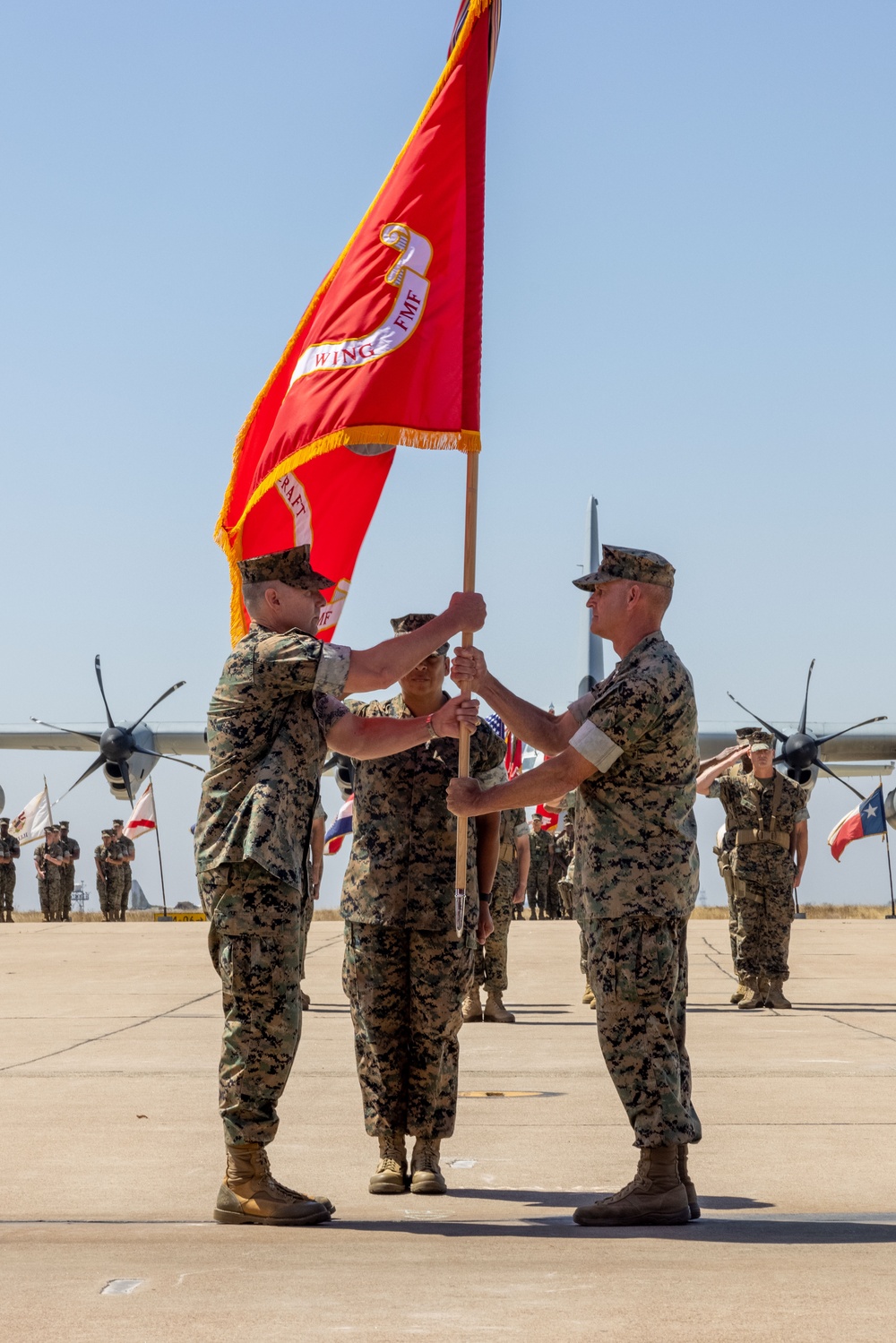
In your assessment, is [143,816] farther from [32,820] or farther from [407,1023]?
[407,1023]

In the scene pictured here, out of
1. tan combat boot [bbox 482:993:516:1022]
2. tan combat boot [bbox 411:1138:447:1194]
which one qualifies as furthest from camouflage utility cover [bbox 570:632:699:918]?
tan combat boot [bbox 482:993:516:1022]

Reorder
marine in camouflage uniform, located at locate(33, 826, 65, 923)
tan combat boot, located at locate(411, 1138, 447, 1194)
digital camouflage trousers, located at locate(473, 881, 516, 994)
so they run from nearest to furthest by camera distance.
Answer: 1. tan combat boot, located at locate(411, 1138, 447, 1194)
2. digital camouflage trousers, located at locate(473, 881, 516, 994)
3. marine in camouflage uniform, located at locate(33, 826, 65, 923)

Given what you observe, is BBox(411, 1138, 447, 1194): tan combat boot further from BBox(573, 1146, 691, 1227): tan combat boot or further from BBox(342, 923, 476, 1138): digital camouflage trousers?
BBox(573, 1146, 691, 1227): tan combat boot

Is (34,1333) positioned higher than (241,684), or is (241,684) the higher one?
(241,684)

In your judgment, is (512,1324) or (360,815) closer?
(512,1324)

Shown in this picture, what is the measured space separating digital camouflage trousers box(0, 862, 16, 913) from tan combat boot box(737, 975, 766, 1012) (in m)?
25.6

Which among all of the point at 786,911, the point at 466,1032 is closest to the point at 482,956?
the point at 466,1032

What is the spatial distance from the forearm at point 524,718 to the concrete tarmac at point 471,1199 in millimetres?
1494

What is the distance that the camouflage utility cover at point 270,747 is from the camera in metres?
5.03

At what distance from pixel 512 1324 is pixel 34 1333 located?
0.96m

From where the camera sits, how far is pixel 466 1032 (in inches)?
416

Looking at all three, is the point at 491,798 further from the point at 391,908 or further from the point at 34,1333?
the point at 34,1333

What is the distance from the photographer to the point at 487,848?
6113 millimetres

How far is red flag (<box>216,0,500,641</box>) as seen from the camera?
6062mm
